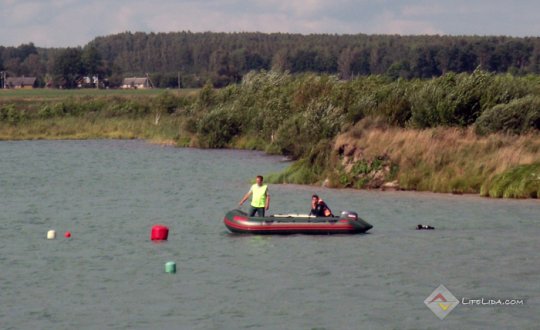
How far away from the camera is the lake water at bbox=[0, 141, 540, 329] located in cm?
2530

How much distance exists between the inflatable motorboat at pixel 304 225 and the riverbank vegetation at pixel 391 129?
410 inches

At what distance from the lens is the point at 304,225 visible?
34.9 meters

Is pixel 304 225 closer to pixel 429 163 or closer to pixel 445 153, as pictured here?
pixel 429 163

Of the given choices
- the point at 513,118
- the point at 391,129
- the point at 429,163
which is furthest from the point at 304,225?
the point at 513,118

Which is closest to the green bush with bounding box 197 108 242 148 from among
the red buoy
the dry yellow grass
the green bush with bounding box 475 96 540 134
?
the green bush with bounding box 475 96 540 134

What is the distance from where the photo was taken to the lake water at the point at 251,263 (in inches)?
996

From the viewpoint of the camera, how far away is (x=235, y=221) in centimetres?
3566

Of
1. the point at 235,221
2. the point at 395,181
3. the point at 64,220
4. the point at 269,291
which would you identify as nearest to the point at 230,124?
the point at 395,181

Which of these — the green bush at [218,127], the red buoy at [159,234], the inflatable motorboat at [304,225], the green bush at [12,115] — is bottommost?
the green bush at [12,115]

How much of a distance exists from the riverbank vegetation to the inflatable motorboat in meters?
10.4

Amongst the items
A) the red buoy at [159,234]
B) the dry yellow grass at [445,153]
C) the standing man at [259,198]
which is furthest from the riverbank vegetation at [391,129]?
the red buoy at [159,234]

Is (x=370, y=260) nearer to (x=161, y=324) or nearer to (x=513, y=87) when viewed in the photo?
(x=161, y=324)

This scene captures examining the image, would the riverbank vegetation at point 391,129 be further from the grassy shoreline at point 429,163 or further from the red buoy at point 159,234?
the red buoy at point 159,234

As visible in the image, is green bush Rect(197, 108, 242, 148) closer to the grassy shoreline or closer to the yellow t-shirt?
the grassy shoreline
